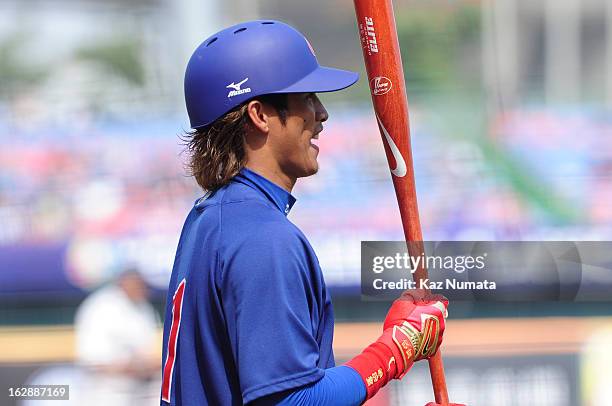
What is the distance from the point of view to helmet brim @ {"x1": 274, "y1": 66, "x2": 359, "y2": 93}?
194cm

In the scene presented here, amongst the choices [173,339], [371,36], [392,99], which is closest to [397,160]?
[392,99]

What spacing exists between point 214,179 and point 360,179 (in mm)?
1707

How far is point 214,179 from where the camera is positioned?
1.96m

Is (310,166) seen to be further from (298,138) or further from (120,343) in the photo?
(120,343)

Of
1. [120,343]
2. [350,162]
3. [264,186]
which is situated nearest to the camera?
[264,186]

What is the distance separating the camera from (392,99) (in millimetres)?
2434

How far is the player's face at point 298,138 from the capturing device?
1950 mm

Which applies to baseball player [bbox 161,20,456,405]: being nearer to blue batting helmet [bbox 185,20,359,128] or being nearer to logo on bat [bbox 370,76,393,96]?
blue batting helmet [bbox 185,20,359,128]

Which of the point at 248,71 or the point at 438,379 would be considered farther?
the point at 438,379

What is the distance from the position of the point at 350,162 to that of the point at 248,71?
1740 millimetres

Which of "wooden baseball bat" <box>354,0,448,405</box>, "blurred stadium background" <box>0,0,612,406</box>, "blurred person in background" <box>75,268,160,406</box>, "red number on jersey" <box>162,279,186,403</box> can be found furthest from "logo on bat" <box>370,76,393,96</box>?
"blurred person in background" <box>75,268,160,406</box>

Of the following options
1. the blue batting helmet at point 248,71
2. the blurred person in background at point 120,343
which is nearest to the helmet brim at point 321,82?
the blue batting helmet at point 248,71

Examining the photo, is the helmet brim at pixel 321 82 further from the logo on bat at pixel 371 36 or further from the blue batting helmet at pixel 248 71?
the logo on bat at pixel 371 36

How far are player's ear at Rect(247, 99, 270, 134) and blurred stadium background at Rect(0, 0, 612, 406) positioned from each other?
170cm
